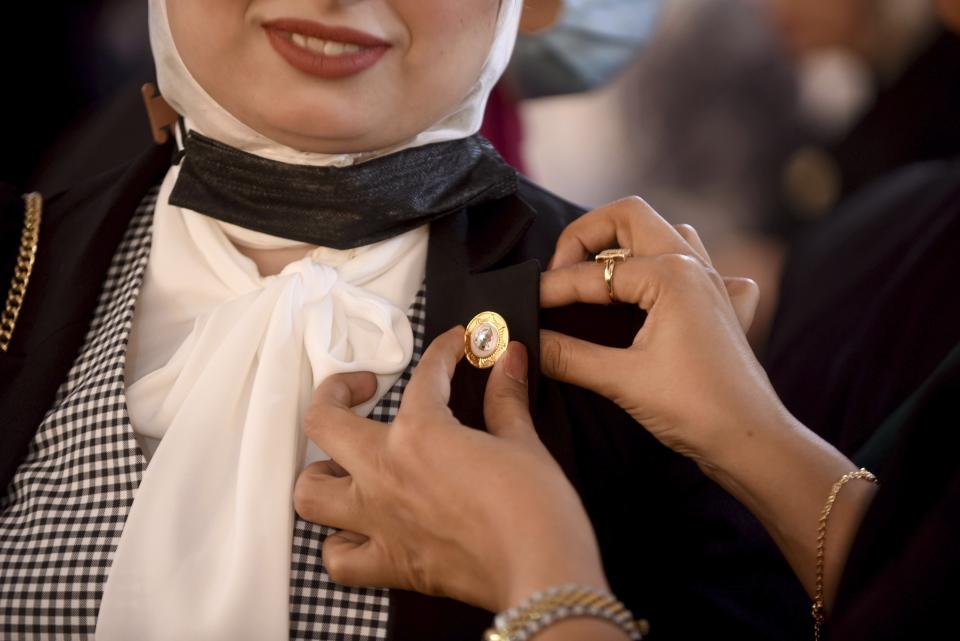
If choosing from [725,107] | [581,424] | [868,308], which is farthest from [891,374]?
[725,107]

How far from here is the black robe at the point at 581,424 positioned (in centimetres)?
102

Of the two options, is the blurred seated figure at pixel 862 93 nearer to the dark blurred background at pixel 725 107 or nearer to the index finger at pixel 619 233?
the dark blurred background at pixel 725 107

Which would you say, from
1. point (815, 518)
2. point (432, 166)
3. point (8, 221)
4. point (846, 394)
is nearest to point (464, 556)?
point (815, 518)

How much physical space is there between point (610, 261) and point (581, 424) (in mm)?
158

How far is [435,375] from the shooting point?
92 centimetres

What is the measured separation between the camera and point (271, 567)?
3.02 feet

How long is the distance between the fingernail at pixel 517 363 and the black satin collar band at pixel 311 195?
18 centimetres

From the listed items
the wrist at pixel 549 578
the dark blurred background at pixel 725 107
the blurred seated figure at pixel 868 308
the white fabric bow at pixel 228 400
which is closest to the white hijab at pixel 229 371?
the white fabric bow at pixel 228 400

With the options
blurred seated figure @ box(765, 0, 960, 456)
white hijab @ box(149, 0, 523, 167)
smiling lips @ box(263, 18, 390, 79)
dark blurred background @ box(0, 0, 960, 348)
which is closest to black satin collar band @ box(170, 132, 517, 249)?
white hijab @ box(149, 0, 523, 167)

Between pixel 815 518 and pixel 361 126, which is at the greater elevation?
pixel 361 126

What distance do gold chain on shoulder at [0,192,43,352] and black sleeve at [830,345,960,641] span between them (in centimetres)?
82

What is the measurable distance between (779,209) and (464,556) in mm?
2834

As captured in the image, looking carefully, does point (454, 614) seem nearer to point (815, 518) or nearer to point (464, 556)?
point (464, 556)

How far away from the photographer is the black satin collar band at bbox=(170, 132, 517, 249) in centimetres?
105
